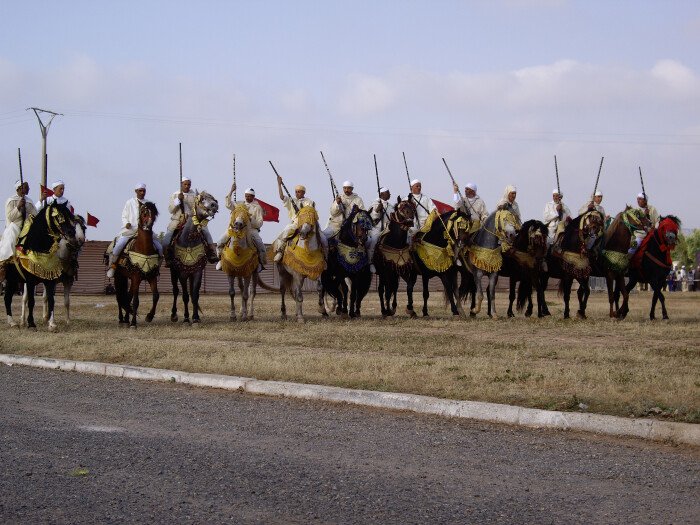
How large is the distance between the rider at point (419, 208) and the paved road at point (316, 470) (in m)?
13.1

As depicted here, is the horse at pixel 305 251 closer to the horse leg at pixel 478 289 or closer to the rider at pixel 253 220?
the rider at pixel 253 220

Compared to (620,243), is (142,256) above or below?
below

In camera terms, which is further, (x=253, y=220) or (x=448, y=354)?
(x=253, y=220)

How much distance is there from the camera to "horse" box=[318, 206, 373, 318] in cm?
2273

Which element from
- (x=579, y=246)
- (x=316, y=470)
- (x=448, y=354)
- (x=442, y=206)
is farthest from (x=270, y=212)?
(x=316, y=470)

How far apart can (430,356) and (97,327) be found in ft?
31.5

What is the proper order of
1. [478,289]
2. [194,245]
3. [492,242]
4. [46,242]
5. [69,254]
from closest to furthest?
1. [46,242]
2. [69,254]
3. [194,245]
4. [492,242]
5. [478,289]

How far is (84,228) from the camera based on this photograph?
22047 mm

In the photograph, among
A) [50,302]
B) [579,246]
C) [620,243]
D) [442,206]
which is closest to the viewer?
[50,302]

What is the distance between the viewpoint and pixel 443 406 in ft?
33.8

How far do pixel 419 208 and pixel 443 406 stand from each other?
14.4 metres

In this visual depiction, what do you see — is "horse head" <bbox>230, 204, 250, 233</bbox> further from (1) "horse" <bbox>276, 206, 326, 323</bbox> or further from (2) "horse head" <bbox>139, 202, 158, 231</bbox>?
(2) "horse head" <bbox>139, 202, 158, 231</bbox>

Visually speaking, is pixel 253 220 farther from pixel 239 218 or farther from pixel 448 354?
pixel 448 354

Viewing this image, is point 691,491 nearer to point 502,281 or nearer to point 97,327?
point 97,327
